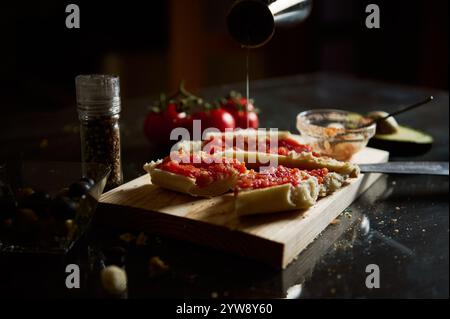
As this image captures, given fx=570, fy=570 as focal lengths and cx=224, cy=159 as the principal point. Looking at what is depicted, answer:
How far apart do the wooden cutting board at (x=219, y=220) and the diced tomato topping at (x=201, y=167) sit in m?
0.07

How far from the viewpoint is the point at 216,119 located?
8.60ft

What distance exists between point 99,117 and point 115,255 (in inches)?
22.9

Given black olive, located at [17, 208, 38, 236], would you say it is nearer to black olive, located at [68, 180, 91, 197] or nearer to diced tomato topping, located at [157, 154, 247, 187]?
black olive, located at [68, 180, 91, 197]

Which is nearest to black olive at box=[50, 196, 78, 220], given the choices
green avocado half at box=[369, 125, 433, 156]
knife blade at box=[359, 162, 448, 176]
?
knife blade at box=[359, 162, 448, 176]

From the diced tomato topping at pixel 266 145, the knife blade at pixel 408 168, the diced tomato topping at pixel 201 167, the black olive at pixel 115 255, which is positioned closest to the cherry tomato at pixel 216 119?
the diced tomato topping at pixel 266 145

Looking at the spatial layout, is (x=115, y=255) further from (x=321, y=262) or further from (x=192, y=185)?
(x=321, y=262)

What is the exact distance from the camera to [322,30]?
16.9 ft

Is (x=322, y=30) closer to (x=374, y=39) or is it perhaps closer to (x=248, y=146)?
(x=374, y=39)

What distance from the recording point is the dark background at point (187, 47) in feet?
15.4

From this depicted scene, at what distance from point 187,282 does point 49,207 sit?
418 millimetres

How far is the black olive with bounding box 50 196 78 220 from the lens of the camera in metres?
1.48

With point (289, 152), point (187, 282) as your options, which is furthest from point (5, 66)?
point (187, 282)
